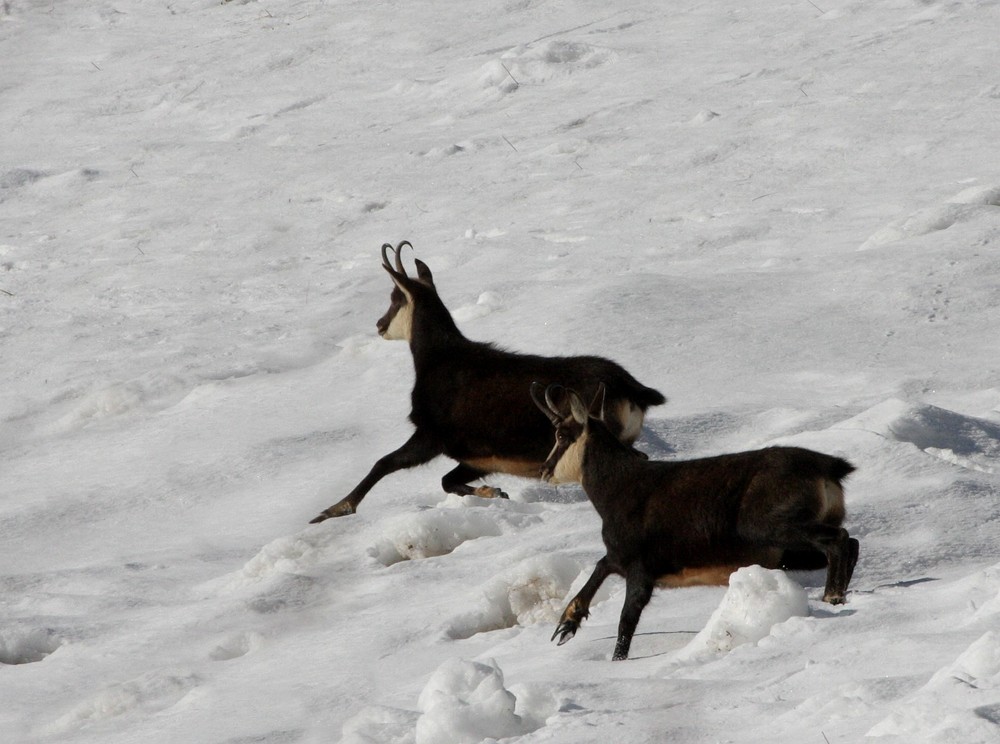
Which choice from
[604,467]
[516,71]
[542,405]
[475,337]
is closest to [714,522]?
[604,467]

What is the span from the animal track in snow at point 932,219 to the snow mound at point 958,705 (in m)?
6.80

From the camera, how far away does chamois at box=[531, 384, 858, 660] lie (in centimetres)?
478

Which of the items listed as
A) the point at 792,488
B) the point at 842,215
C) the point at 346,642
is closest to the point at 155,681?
the point at 346,642

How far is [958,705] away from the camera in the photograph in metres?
2.96

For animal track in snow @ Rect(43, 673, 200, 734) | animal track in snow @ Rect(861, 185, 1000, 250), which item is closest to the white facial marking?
animal track in snow @ Rect(43, 673, 200, 734)

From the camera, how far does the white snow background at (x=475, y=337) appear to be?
4285 millimetres

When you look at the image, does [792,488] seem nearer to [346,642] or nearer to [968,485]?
[968,485]

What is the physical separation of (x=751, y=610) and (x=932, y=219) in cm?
619

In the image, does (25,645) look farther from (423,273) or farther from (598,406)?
(423,273)


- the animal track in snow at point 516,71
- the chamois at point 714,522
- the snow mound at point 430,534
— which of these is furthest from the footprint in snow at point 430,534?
the animal track in snow at point 516,71

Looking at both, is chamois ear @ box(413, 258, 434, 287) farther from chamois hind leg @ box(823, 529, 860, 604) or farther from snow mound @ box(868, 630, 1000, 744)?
snow mound @ box(868, 630, 1000, 744)

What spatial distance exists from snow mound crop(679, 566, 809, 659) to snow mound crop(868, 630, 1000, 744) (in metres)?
0.92

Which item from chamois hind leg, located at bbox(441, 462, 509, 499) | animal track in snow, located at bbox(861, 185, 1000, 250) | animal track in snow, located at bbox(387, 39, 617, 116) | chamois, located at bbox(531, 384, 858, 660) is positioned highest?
animal track in snow, located at bbox(387, 39, 617, 116)

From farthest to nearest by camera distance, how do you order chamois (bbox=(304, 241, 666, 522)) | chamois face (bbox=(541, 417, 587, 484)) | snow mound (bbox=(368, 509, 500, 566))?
chamois (bbox=(304, 241, 666, 522)) < snow mound (bbox=(368, 509, 500, 566)) < chamois face (bbox=(541, 417, 587, 484))
